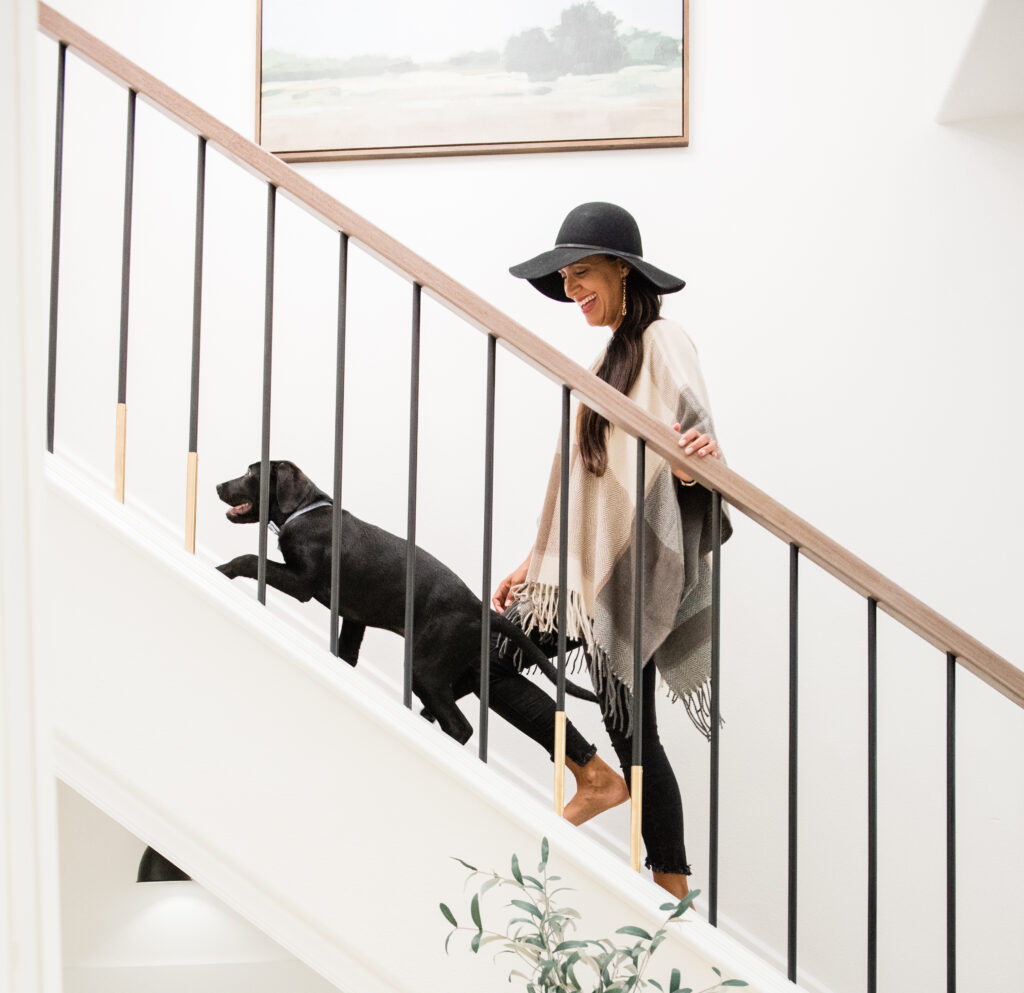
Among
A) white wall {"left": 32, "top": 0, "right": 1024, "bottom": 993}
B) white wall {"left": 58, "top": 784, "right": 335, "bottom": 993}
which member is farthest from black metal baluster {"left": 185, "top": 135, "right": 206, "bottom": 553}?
white wall {"left": 58, "top": 784, "right": 335, "bottom": 993}

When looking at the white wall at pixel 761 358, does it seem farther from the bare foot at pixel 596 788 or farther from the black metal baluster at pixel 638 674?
the black metal baluster at pixel 638 674

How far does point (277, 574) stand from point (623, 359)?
0.70m

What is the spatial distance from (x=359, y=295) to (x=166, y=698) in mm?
1622

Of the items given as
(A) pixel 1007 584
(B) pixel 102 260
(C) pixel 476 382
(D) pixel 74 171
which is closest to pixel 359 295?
(C) pixel 476 382

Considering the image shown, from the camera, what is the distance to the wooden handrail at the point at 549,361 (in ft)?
4.29

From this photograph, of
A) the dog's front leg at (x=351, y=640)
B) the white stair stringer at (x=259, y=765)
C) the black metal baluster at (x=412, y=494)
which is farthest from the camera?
the dog's front leg at (x=351, y=640)

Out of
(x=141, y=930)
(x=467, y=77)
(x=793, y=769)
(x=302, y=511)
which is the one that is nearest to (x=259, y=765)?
(x=302, y=511)

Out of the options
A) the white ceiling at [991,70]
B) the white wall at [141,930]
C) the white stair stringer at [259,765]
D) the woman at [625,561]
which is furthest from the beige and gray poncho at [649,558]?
the white wall at [141,930]

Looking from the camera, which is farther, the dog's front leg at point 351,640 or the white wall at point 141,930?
the white wall at point 141,930

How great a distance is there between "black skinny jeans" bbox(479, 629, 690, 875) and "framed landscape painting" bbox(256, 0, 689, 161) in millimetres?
1549

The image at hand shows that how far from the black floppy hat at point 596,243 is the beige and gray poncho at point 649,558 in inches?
5.1

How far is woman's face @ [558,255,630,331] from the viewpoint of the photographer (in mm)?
1730

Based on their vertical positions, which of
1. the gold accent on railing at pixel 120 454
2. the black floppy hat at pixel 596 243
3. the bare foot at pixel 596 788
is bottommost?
the bare foot at pixel 596 788

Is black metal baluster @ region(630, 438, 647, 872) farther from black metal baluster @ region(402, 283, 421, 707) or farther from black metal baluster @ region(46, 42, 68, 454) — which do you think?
black metal baluster @ region(46, 42, 68, 454)
